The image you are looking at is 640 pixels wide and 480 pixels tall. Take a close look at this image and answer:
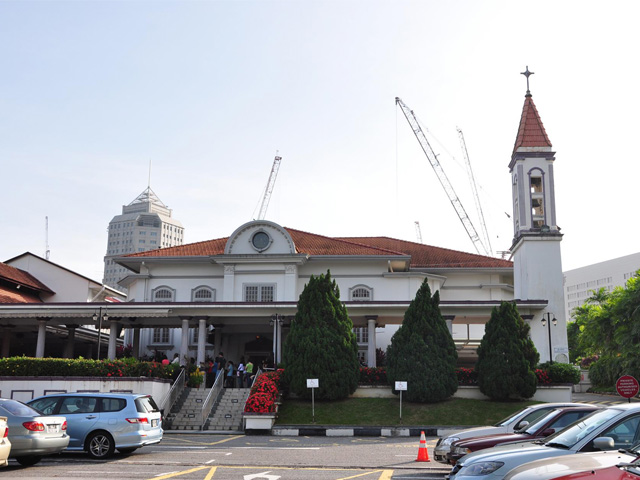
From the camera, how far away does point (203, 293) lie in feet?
143

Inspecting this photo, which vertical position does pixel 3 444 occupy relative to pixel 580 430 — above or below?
below

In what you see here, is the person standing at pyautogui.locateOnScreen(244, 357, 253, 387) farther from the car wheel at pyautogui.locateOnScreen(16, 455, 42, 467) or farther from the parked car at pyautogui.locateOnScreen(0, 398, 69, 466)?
the parked car at pyautogui.locateOnScreen(0, 398, 69, 466)

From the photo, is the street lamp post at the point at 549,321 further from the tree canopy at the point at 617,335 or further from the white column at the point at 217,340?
the white column at the point at 217,340

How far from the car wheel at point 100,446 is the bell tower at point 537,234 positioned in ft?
80.4

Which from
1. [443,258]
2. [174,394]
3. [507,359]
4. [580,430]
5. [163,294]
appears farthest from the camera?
[443,258]

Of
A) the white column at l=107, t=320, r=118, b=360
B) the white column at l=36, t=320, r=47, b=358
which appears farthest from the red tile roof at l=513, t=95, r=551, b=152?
the white column at l=36, t=320, r=47, b=358

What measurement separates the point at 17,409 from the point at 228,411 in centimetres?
1532

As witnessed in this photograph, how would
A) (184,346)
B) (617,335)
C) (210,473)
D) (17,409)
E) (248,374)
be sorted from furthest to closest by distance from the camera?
1. (617,335)
2. (184,346)
3. (248,374)
4. (17,409)
5. (210,473)

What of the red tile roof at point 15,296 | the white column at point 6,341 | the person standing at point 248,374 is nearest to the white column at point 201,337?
the person standing at point 248,374

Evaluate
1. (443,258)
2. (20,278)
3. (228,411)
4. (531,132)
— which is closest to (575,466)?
(228,411)

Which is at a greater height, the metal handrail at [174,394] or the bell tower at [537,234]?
the bell tower at [537,234]

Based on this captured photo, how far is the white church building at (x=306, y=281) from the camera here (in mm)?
36094

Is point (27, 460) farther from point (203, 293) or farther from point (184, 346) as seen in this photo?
point (203, 293)

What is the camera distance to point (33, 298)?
46.1m
